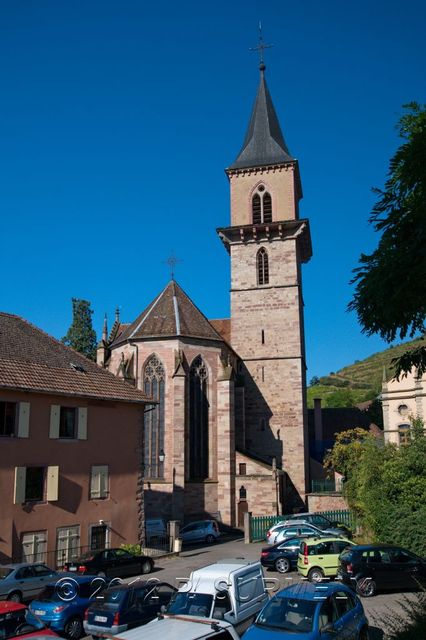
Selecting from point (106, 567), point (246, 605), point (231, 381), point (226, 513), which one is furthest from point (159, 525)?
point (246, 605)

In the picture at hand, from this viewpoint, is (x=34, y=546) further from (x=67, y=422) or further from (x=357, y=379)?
(x=357, y=379)

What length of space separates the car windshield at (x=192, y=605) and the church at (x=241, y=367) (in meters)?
21.5

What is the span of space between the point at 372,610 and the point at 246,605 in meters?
4.34

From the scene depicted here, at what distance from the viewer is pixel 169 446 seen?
3394 centimetres

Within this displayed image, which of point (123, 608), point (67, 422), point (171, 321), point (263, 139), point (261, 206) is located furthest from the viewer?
point (263, 139)

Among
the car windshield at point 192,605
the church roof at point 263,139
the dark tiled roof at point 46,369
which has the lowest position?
the car windshield at point 192,605

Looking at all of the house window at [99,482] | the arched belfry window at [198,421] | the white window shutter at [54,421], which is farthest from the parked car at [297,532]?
the arched belfry window at [198,421]

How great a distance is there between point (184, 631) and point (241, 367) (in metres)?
31.7

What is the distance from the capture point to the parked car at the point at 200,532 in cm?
2917

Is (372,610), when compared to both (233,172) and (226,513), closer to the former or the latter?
(226,513)

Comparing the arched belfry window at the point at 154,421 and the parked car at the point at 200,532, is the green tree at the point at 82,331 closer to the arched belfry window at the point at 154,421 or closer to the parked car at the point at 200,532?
the arched belfry window at the point at 154,421

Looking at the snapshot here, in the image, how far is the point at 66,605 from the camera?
1273 centimetres

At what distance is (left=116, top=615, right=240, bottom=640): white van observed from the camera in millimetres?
8586

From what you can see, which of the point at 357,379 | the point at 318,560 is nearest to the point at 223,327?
the point at 318,560
